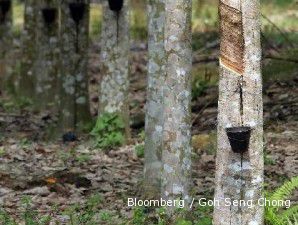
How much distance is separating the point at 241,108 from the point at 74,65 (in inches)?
302

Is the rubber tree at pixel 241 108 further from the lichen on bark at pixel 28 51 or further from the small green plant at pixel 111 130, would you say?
the lichen on bark at pixel 28 51

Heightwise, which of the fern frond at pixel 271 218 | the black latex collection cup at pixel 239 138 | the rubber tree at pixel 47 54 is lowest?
the fern frond at pixel 271 218

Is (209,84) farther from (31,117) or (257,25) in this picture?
(257,25)

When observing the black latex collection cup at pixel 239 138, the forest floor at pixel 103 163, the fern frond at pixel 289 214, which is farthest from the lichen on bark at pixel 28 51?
the black latex collection cup at pixel 239 138

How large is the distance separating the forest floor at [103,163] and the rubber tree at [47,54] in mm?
1518

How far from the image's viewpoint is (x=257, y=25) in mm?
6258

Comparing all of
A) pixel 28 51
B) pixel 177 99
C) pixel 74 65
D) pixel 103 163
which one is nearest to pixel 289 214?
pixel 177 99

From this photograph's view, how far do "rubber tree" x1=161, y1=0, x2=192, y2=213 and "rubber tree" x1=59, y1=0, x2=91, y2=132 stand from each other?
5.83 metres

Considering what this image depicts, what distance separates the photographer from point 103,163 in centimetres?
1152

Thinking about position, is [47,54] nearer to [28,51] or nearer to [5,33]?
[28,51]

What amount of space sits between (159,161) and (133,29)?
61.4ft

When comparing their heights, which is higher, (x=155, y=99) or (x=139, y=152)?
(x=155, y=99)

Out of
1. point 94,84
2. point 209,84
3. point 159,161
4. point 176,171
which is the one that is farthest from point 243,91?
point 94,84

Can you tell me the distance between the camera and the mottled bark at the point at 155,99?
363 inches
